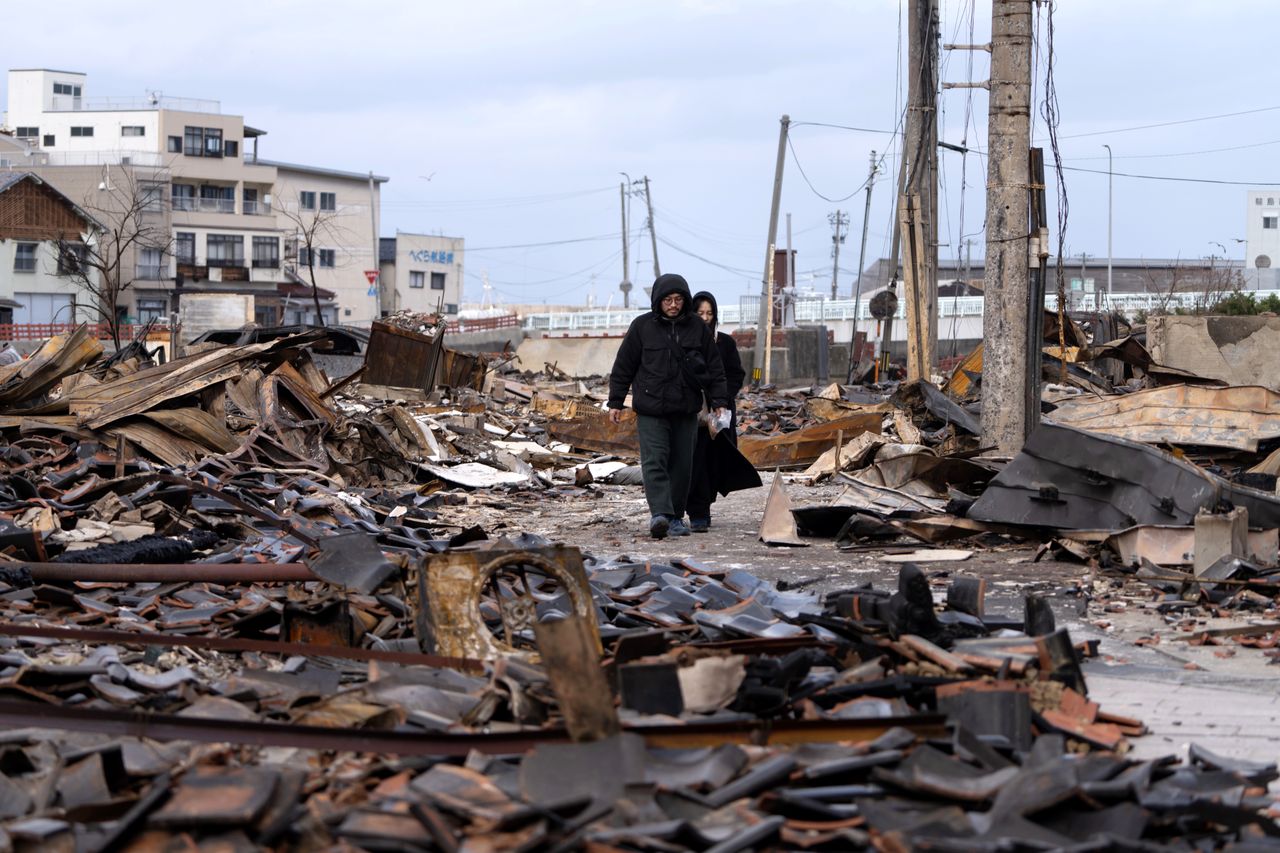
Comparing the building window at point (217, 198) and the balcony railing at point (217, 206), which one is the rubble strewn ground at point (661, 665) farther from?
the building window at point (217, 198)

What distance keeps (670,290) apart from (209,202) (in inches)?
2827

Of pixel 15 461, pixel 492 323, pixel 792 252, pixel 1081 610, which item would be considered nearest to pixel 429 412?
pixel 15 461

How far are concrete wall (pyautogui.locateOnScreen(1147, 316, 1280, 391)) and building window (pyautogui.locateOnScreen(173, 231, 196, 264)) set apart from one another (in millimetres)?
63617

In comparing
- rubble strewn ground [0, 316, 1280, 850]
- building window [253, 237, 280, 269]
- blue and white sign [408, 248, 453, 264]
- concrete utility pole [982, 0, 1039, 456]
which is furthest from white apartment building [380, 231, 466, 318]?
rubble strewn ground [0, 316, 1280, 850]

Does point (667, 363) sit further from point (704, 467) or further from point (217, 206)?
point (217, 206)

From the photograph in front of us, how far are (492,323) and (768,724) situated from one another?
2442 inches

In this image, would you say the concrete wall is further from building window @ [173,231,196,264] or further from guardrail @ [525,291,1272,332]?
building window @ [173,231,196,264]

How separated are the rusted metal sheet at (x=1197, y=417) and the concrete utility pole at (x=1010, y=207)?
950 millimetres

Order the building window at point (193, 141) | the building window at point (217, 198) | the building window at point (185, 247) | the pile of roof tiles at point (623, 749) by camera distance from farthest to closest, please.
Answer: the building window at point (193, 141) < the building window at point (217, 198) < the building window at point (185, 247) < the pile of roof tiles at point (623, 749)

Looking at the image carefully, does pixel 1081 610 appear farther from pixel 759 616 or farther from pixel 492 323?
pixel 492 323

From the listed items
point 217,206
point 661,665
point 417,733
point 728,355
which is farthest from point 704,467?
point 217,206

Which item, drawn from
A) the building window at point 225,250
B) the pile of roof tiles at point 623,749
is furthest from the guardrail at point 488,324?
the pile of roof tiles at point 623,749

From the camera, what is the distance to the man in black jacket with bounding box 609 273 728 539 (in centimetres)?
1027

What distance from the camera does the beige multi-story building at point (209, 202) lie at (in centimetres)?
7388
